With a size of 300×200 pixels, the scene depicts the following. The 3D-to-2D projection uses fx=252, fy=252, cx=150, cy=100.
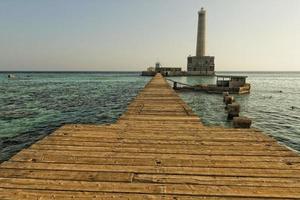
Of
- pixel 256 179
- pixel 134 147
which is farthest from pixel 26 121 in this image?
pixel 256 179

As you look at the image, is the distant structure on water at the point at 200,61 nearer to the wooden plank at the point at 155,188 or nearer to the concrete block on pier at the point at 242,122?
the concrete block on pier at the point at 242,122

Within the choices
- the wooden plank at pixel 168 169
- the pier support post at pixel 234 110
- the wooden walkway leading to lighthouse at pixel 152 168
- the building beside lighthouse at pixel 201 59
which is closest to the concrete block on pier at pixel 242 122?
the wooden walkway leading to lighthouse at pixel 152 168

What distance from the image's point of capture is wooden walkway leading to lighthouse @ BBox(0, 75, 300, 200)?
3537mm

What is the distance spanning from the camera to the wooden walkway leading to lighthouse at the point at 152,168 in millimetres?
3537

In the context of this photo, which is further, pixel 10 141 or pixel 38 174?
pixel 10 141

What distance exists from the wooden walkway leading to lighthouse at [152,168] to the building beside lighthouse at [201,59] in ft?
329

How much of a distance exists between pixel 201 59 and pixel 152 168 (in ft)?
359

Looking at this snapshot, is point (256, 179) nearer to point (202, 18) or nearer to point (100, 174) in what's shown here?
point (100, 174)

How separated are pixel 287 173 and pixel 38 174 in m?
4.08

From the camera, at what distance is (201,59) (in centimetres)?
10969

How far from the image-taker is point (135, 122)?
8.69m

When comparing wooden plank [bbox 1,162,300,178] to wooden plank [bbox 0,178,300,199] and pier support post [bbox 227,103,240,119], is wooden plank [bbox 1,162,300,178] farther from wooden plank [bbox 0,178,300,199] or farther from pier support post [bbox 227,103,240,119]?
pier support post [bbox 227,103,240,119]

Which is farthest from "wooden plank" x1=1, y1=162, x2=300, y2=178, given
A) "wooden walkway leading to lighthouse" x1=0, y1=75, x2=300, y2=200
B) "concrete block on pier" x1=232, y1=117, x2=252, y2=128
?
"concrete block on pier" x1=232, y1=117, x2=252, y2=128

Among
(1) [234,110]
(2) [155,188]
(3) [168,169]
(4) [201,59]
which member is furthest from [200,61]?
(2) [155,188]
